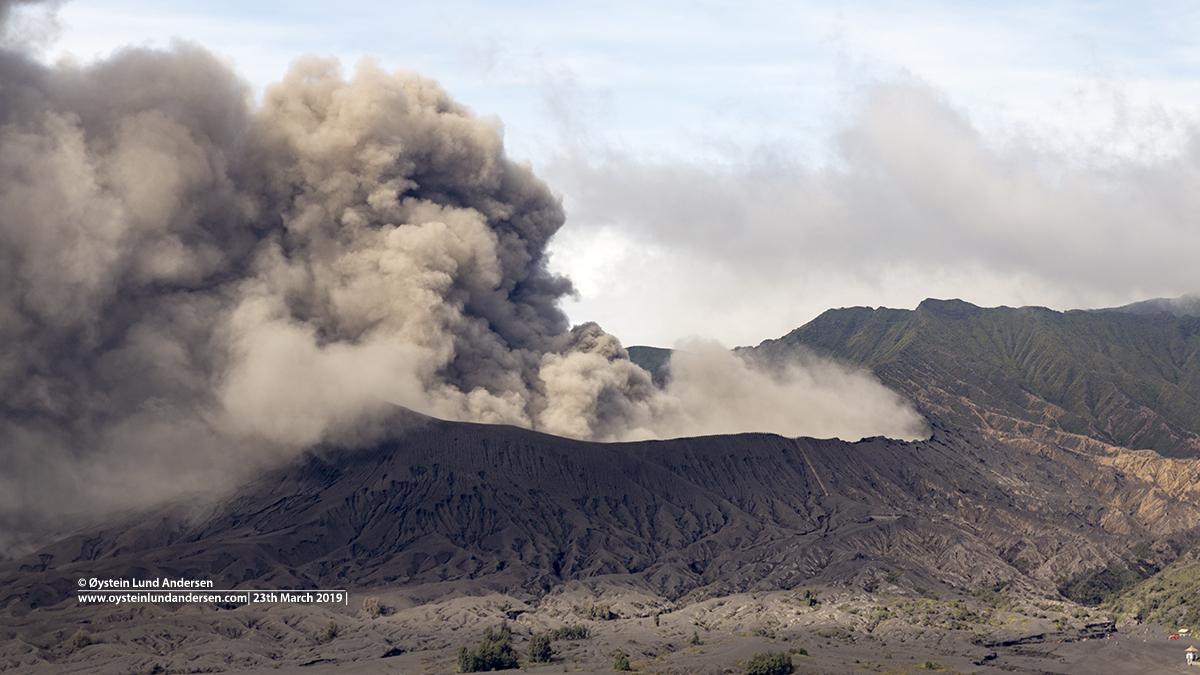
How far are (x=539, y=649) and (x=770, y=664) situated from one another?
18.7 m

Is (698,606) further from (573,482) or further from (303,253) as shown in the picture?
(303,253)

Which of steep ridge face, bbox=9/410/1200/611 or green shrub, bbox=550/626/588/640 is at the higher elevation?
steep ridge face, bbox=9/410/1200/611

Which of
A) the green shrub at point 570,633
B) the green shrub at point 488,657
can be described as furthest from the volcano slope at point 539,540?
the green shrub at point 488,657

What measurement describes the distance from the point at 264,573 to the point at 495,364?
37.9 meters

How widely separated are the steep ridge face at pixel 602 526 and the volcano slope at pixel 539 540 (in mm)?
265

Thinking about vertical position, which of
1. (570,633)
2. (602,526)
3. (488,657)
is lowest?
(488,657)

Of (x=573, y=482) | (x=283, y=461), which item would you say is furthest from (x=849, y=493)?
(x=283, y=461)

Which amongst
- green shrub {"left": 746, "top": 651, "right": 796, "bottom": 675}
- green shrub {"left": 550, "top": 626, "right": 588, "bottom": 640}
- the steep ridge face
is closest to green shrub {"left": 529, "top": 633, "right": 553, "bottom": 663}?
green shrub {"left": 550, "top": 626, "right": 588, "bottom": 640}

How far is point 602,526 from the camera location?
140000mm

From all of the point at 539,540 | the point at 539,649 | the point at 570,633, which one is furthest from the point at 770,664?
the point at 539,540

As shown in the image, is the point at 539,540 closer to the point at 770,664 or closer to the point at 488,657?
the point at 488,657

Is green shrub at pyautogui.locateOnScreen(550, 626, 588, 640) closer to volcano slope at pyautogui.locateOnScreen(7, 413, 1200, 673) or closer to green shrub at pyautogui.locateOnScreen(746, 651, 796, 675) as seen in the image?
volcano slope at pyautogui.locateOnScreen(7, 413, 1200, 673)

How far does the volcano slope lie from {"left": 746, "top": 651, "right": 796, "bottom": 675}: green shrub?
20.5m

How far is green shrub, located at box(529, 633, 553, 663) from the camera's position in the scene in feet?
315
